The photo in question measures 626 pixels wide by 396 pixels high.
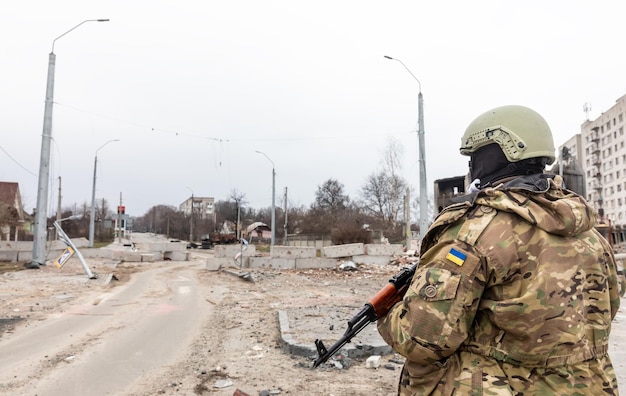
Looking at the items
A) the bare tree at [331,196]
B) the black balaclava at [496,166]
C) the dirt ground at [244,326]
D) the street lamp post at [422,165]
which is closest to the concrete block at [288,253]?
the dirt ground at [244,326]

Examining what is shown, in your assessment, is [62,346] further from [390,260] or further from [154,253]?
[154,253]

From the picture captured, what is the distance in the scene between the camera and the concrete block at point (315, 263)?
776 inches

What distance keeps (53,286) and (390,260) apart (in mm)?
14443

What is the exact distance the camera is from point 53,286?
12.3m

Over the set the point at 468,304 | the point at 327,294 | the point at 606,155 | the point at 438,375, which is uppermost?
the point at 606,155

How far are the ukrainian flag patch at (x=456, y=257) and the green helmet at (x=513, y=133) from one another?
1.66 feet

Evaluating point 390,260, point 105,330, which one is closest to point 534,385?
point 105,330

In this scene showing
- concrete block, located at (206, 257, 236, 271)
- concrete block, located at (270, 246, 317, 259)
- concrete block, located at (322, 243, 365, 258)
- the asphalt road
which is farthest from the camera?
concrete block, located at (322, 243, 365, 258)

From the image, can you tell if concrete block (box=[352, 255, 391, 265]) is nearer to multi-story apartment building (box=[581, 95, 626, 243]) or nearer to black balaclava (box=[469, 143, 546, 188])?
black balaclava (box=[469, 143, 546, 188])

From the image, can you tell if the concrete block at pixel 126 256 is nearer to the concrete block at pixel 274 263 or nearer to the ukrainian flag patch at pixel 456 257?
the concrete block at pixel 274 263

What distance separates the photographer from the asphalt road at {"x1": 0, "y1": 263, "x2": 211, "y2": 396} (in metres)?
4.62

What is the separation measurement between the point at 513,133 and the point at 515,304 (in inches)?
27.9

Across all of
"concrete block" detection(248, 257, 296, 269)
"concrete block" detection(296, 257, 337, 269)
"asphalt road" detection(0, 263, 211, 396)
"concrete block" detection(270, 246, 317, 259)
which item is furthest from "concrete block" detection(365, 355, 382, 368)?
"concrete block" detection(270, 246, 317, 259)

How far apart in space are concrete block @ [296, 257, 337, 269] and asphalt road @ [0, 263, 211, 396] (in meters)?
9.28
